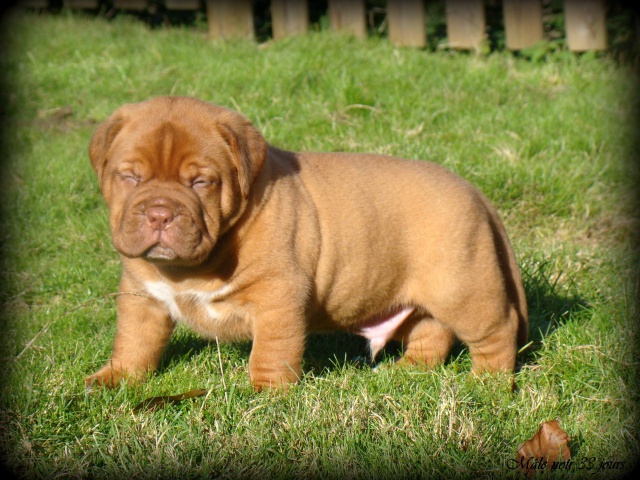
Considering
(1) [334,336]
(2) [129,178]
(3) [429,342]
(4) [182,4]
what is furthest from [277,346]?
(4) [182,4]

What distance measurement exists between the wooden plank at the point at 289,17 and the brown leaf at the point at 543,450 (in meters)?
6.63

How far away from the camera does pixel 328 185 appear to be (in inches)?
175

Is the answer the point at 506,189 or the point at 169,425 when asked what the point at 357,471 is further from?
the point at 506,189

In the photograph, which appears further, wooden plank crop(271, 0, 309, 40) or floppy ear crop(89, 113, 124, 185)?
wooden plank crop(271, 0, 309, 40)

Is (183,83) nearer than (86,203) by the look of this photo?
No

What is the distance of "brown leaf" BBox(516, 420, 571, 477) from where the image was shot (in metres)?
3.46

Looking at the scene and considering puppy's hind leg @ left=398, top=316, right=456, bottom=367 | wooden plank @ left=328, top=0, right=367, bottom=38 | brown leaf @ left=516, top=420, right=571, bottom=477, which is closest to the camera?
brown leaf @ left=516, top=420, right=571, bottom=477

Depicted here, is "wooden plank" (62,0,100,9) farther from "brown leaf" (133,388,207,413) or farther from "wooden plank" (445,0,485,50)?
"brown leaf" (133,388,207,413)

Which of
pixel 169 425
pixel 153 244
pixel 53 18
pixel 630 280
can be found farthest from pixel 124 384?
pixel 53 18

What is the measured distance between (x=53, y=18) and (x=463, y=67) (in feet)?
17.1

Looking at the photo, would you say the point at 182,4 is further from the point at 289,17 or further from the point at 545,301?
the point at 545,301

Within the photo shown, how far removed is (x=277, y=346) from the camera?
13.4 feet

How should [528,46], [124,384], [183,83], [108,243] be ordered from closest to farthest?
[124,384] < [108,243] < [183,83] < [528,46]

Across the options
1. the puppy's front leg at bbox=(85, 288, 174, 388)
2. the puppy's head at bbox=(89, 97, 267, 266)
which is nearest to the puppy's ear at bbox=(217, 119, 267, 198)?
the puppy's head at bbox=(89, 97, 267, 266)
